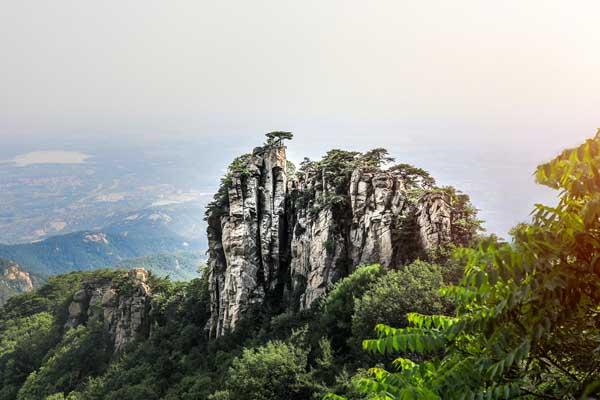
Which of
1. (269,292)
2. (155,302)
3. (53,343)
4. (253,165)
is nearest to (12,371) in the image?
(53,343)

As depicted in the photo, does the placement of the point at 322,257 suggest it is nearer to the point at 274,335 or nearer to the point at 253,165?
the point at 274,335

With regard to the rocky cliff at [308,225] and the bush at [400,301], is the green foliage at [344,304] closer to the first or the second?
the bush at [400,301]

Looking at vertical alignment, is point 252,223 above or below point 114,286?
above

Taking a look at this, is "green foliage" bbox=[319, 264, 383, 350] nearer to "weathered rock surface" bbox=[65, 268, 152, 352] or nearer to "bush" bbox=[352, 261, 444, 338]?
"bush" bbox=[352, 261, 444, 338]

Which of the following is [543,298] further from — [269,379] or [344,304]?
[344,304]

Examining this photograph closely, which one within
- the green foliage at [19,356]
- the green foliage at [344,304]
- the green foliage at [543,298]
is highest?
the green foliage at [543,298]

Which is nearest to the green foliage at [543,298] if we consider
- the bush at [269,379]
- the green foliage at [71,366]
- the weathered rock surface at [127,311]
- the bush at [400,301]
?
the bush at [400,301]
